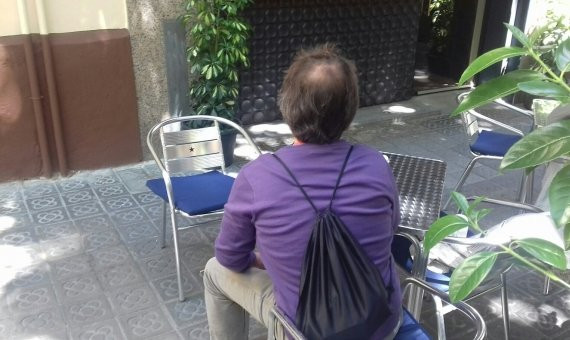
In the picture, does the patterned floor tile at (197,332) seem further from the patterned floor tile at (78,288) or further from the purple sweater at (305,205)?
the purple sweater at (305,205)

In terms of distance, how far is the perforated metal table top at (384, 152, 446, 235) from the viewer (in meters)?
2.19

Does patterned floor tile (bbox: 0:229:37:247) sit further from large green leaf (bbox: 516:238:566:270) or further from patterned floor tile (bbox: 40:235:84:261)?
large green leaf (bbox: 516:238:566:270)

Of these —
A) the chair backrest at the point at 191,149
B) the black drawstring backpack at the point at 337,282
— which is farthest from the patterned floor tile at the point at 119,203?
the black drawstring backpack at the point at 337,282

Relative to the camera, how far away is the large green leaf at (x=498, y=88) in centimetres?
131

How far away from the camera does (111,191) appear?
426 centimetres

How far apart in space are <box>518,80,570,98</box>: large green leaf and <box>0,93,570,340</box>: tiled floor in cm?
181

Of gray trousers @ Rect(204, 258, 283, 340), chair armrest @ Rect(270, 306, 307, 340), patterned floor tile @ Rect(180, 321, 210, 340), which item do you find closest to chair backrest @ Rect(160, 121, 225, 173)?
patterned floor tile @ Rect(180, 321, 210, 340)

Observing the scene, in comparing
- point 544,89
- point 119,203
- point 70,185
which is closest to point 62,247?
point 119,203

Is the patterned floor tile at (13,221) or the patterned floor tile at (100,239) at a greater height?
the patterned floor tile at (13,221)

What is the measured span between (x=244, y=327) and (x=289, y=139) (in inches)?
136

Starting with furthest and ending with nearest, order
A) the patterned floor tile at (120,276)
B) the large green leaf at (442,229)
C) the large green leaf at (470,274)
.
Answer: the patterned floor tile at (120,276)
the large green leaf at (442,229)
the large green leaf at (470,274)

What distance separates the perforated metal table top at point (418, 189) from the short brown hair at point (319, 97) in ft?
2.04

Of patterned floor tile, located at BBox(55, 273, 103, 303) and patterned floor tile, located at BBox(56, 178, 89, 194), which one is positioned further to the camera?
patterned floor tile, located at BBox(56, 178, 89, 194)

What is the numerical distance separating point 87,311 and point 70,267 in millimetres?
484
